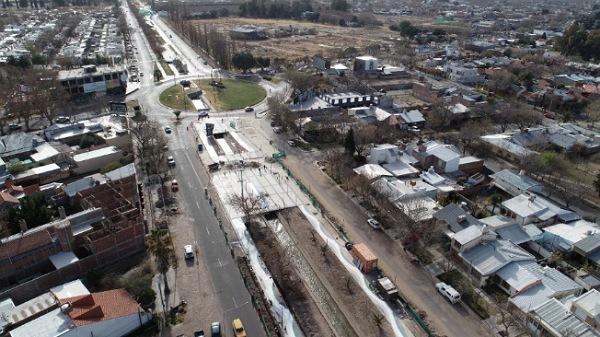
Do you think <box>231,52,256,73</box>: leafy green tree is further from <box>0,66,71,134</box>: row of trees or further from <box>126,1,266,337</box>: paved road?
<box>0,66,71,134</box>: row of trees

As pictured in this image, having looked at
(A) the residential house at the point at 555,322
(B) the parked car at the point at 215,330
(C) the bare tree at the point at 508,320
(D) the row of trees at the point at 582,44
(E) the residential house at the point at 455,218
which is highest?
(D) the row of trees at the point at 582,44

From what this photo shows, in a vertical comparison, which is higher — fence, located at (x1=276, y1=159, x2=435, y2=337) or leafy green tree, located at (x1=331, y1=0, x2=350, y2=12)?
leafy green tree, located at (x1=331, y1=0, x2=350, y2=12)

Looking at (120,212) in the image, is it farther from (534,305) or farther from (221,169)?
(534,305)

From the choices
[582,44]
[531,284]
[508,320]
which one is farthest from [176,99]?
[582,44]

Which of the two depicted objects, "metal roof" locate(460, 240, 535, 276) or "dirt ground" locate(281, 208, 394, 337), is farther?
"metal roof" locate(460, 240, 535, 276)

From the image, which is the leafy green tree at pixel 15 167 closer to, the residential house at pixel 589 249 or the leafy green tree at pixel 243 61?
the leafy green tree at pixel 243 61

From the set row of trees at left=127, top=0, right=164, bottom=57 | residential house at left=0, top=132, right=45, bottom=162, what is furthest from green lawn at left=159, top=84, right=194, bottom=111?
row of trees at left=127, top=0, right=164, bottom=57

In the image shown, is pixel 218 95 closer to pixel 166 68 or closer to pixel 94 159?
pixel 166 68

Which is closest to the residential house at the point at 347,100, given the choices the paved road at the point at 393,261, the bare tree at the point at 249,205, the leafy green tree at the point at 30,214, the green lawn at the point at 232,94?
the green lawn at the point at 232,94
